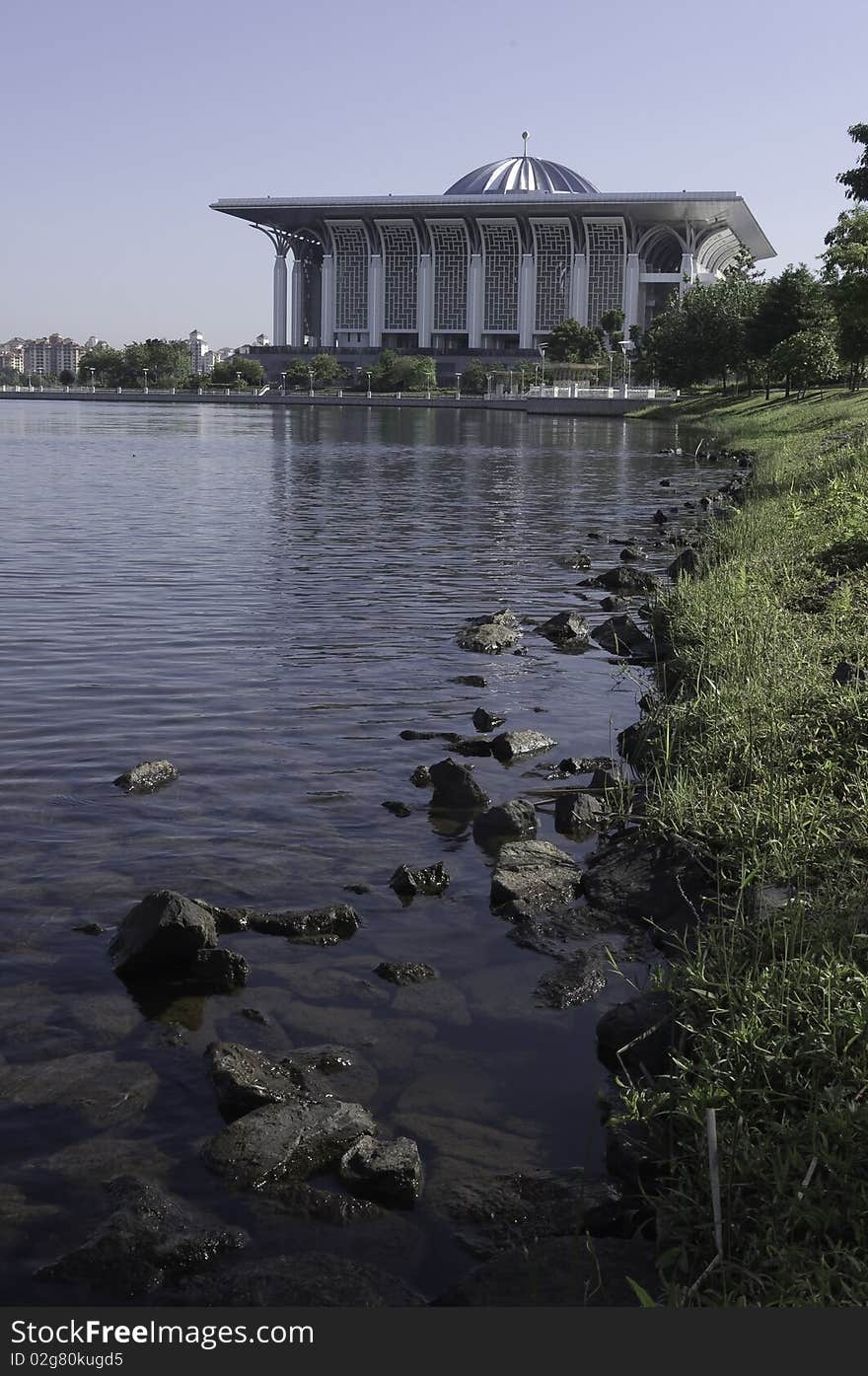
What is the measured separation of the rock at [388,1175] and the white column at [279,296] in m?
197

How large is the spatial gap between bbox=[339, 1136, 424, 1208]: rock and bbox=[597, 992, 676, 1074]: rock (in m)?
1.09

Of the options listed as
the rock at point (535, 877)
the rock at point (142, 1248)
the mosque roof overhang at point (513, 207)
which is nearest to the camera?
the rock at point (142, 1248)

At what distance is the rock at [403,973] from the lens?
7855 millimetres

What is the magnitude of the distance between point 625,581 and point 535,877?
1502 centimetres

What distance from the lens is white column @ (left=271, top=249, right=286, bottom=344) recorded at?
192500 millimetres

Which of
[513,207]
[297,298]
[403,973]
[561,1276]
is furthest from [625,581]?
[297,298]

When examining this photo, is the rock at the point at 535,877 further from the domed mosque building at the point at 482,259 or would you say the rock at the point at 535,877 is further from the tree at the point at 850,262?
the domed mosque building at the point at 482,259

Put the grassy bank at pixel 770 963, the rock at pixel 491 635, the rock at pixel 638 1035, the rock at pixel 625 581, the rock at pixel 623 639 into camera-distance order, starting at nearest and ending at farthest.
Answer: the grassy bank at pixel 770 963
the rock at pixel 638 1035
the rock at pixel 623 639
the rock at pixel 491 635
the rock at pixel 625 581

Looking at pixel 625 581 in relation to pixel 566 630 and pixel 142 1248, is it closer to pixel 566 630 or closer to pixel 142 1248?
pixel 566 630

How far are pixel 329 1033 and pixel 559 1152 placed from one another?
1567 millimetres

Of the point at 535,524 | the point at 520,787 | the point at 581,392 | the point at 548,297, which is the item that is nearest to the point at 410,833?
the point at 520,787

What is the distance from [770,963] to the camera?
655 centimetres

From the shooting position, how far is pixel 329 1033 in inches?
285

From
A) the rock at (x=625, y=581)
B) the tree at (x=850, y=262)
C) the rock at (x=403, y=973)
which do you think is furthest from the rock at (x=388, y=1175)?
the tree at (x=850, y=262)
